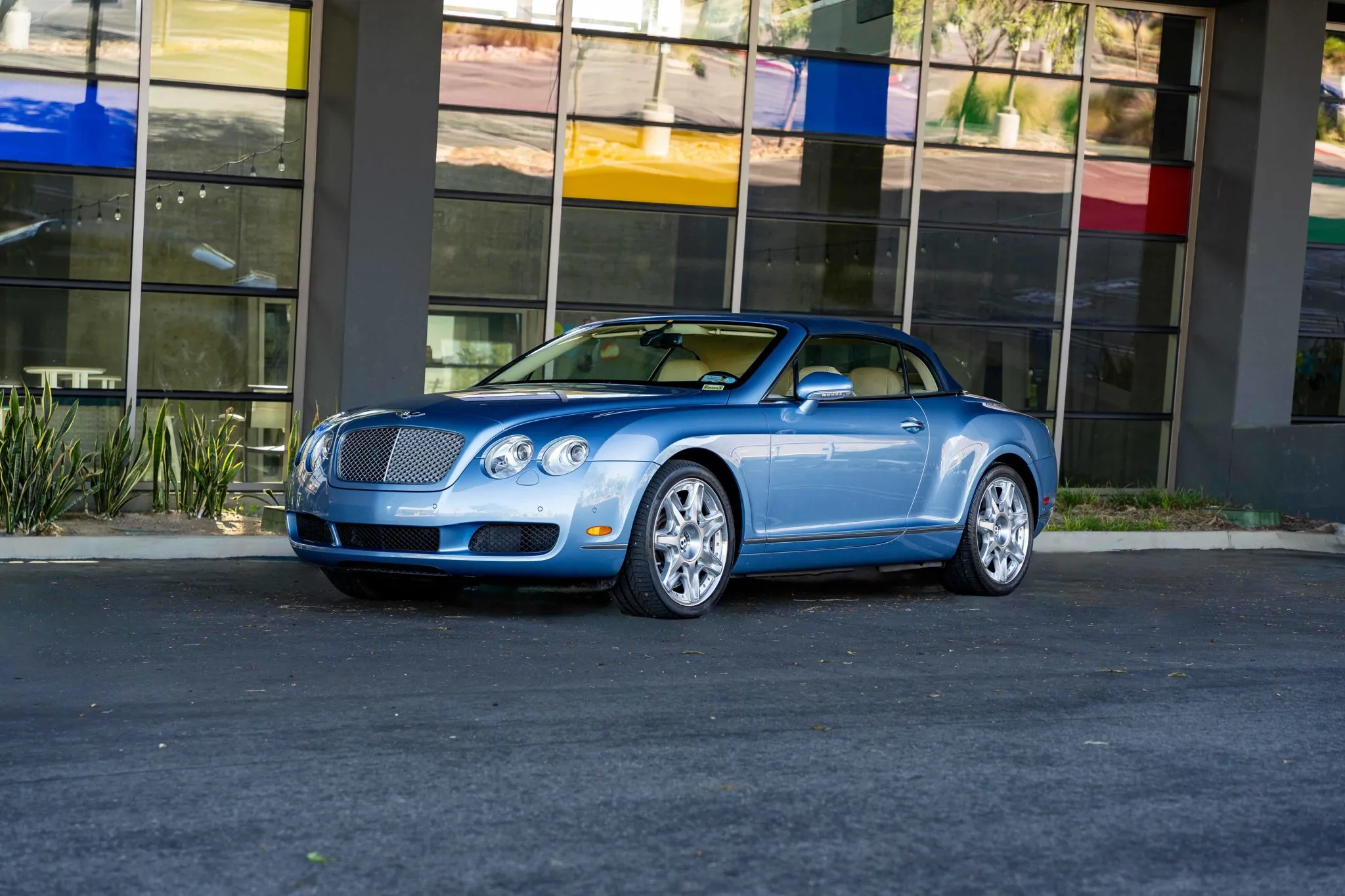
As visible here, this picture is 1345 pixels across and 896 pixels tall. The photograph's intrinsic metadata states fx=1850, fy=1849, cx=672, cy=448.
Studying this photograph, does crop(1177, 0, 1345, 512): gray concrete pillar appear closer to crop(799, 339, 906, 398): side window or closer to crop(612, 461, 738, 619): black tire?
crop(799, 339, 906, 398): side window

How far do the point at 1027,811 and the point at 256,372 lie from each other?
1090 centimetres

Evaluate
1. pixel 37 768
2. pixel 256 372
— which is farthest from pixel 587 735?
pixel 256 372

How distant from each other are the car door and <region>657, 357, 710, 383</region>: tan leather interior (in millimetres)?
403

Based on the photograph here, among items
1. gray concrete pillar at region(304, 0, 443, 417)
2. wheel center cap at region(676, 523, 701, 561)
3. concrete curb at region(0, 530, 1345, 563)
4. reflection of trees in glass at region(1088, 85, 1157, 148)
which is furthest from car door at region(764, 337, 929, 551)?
reflection of trees in glass at region(1088, 85, 1157, 148)

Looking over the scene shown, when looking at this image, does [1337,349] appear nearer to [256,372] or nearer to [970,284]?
[970,284]

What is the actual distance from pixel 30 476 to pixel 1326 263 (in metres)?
13.1

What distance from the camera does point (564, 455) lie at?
8008mm

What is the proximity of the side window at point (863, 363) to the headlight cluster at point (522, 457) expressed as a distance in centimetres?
189

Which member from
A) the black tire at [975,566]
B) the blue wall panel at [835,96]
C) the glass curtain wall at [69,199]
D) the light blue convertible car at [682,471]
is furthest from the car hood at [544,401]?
the blue wall panel at [835,96]

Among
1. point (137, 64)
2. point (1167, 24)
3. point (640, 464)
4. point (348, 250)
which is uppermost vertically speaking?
point (1167, 24)

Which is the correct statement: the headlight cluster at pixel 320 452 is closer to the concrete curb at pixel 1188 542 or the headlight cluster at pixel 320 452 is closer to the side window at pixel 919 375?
the side window at pixel 919 375

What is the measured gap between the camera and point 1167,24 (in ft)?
57.6

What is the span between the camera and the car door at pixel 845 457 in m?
8.91

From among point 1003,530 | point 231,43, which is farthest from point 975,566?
point 231,43
